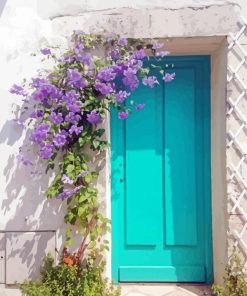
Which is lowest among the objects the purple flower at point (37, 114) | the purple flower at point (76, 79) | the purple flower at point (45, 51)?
the purple flower at point (37, 114)

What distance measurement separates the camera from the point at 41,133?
2912 mm

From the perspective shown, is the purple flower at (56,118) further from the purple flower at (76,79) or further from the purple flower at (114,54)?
the purple flower at (114,54)

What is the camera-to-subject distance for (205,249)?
3.47 meters

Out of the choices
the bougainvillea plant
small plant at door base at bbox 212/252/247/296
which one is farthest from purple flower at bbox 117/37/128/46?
small plant at door base at bbox 212/252/247/296

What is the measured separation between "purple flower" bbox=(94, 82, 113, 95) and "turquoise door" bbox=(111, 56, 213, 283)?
560 millimetres

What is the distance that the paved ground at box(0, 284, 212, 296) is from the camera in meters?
3.27

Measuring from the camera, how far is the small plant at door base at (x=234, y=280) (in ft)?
9.52

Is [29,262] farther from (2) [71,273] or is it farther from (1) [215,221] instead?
(1) [215,221]

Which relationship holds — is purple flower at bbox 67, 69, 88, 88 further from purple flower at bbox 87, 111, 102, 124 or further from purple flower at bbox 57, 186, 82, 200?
purple flower at bbox 57, 186, 82, 200

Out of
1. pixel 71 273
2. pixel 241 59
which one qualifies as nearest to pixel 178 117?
pixel 241 59

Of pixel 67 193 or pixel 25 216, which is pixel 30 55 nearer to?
pixel 67 193

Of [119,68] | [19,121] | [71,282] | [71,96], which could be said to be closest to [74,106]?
[71,96]

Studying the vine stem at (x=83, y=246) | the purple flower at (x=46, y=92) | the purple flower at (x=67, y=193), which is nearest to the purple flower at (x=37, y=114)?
the purple flower at (x=46, y=92)

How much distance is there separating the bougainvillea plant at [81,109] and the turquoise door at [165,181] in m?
0.36
